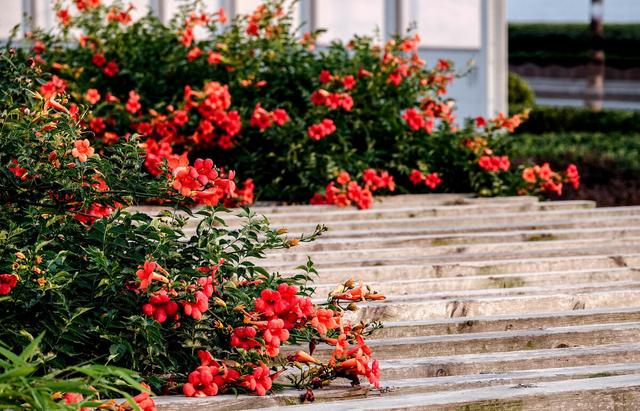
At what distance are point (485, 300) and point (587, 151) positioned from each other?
754 cm

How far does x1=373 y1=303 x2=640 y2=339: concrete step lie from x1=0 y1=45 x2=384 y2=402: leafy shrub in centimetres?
21

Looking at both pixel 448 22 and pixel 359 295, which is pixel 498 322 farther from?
pixel 448 22

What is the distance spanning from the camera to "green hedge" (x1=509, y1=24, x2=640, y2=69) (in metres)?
38.9

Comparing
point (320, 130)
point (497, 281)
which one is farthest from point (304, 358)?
point (320, 130)

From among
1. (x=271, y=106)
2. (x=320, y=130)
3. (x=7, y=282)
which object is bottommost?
(x=7, y=282)

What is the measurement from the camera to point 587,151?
11188mm

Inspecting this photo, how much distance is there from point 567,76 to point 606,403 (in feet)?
123

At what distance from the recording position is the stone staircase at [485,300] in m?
3.05

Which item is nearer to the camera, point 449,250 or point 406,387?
point 406,387

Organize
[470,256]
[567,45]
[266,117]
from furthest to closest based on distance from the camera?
[567,45] < [266,117] < [470,256]

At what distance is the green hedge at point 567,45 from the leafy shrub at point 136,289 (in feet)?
120

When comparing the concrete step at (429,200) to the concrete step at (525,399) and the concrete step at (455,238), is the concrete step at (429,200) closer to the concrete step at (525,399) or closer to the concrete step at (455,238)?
the concrete step at (455,238)

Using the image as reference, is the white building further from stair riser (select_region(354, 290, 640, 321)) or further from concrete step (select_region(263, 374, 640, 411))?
concrete step (select_region(263, 374, 640, 411))

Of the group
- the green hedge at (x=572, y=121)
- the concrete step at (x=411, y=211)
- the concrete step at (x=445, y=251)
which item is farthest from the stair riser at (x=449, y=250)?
the green hedge at (x=572, y=121)
